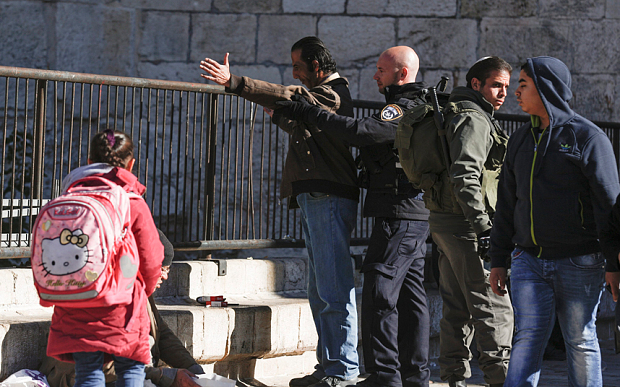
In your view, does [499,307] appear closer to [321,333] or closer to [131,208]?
[321,333]

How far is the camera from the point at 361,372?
535cm

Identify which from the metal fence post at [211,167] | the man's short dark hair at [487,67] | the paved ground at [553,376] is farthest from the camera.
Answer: the metal fence post at [211,167]

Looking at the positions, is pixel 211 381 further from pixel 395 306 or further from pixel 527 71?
pixel 527 71

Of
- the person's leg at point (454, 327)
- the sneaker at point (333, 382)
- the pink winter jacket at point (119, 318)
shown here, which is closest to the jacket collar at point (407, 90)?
the person's leg at point (454, 327)

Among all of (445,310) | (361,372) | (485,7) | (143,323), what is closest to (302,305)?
(361,372)

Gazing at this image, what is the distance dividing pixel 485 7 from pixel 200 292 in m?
4.59

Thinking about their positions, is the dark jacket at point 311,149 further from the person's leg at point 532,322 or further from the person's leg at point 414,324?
the person's leg at point 532,322

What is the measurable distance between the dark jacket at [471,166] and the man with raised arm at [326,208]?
21.6 inches

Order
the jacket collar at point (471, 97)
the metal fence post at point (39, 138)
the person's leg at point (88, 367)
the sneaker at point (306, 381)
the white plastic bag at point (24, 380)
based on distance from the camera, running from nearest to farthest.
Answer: the person's leg at point (88, 367) → the white plastic bag at point (24, 380) → the jacket collar at point (471, 97) → the sneaker at point (306, 381) → the metal fence post at point (39, 138)

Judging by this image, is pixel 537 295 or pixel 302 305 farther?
pixel 302 305

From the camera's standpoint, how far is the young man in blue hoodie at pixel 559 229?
3314mm

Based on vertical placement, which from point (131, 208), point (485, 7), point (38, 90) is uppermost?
point (485, 7)

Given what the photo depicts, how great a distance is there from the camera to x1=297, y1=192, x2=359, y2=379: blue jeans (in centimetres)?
441

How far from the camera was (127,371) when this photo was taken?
11.0 ft
